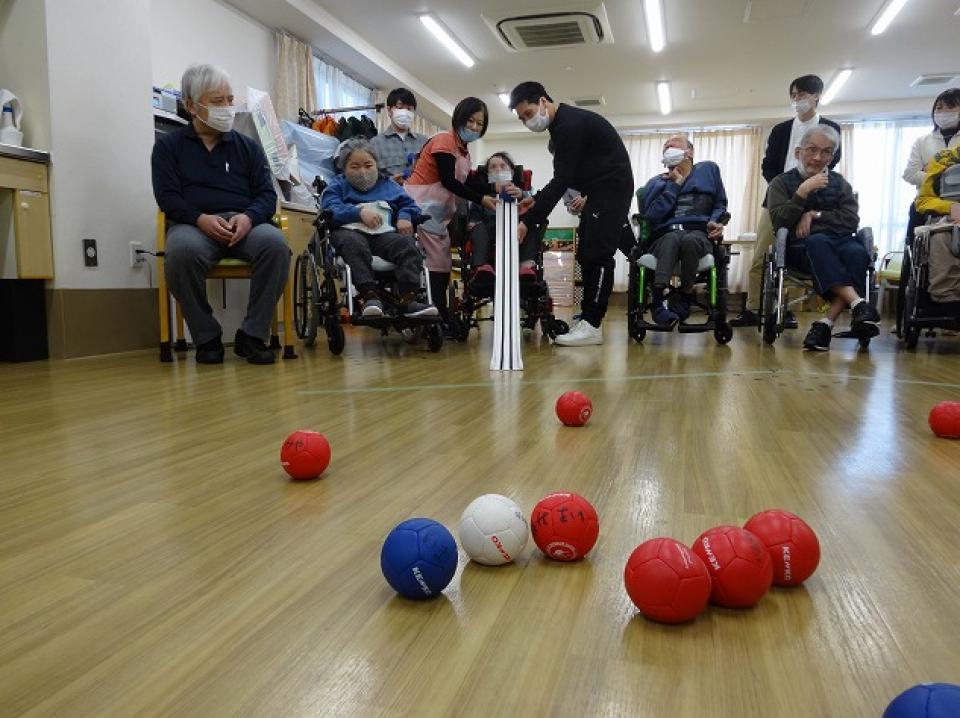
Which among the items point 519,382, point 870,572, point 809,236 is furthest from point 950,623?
point 809,236

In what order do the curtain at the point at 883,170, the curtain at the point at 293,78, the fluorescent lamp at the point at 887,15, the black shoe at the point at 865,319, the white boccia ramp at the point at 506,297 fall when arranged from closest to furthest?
1. the white boccia ramp at the point at 506,297
2. the black shoe at the point at 865,319
3. the fluorescent lamp at the point at 887,15
4. the curtain at the point at 293,78
5. the curtain at the point at 883,170

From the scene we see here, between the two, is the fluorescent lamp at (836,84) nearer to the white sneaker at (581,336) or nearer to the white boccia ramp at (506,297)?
the white sneaker at (581,336)

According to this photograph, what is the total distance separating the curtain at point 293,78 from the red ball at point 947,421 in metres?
5.84

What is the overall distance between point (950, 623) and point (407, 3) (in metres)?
6.34

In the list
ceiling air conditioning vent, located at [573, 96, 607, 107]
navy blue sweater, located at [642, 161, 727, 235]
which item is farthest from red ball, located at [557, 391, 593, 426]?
ceiling air conditioning vent, located at [573, 96, 607, 107]

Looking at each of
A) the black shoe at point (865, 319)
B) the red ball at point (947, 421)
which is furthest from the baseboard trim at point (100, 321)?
the black shoe at point (865, 319)

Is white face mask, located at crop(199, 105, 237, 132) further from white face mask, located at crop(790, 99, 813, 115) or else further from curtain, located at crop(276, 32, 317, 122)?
curtain, located at crop(276, 32, 317, 122)

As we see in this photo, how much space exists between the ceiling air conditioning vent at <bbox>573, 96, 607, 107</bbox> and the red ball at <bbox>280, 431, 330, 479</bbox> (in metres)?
8.87

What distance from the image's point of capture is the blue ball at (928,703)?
43cm

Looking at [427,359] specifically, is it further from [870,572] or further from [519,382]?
[870,572]

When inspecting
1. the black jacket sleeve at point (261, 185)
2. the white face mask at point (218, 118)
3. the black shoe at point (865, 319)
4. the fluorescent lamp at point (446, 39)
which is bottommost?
the black shoe at point (865, 319)

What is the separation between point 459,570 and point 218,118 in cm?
272

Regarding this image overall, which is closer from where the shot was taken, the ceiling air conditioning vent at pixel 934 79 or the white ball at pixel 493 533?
the white ball at pixel 493 533

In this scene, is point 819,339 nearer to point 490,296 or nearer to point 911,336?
point 911,336
